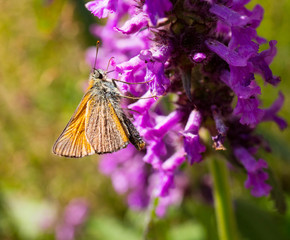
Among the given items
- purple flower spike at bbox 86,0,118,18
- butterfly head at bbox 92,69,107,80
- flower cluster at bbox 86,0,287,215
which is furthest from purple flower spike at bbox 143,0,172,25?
butterfly head at bbox 92,69,107,80

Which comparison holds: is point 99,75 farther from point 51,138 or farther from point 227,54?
point 51,138

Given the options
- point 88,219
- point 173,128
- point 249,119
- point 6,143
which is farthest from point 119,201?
point 249,119

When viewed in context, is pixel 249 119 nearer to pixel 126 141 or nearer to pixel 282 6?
pixel 126 141

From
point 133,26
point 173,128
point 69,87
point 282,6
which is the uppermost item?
point 133,26

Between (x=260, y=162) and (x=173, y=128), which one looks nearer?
(x=260, y=162)

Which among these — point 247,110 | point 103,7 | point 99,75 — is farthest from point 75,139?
point 247,110

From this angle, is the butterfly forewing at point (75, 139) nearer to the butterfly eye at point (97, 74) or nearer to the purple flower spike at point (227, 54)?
the butterfly eye at point (97, 74)

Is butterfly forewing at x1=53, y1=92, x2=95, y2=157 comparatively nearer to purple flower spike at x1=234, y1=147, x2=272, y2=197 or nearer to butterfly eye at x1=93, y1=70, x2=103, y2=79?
butterfly eye at x1=93, y1=70, x2=103, y2=79
